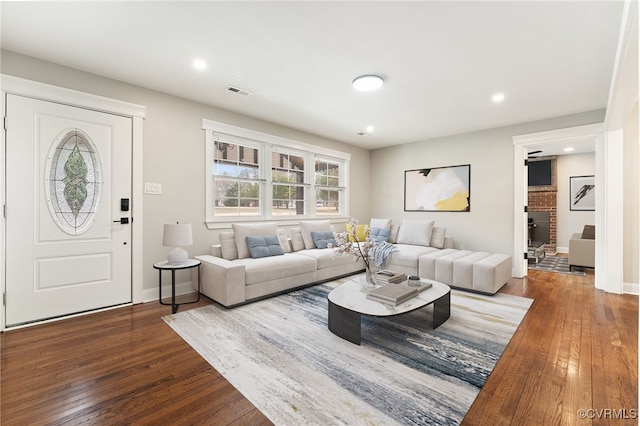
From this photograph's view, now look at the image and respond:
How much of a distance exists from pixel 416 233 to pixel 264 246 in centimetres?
284

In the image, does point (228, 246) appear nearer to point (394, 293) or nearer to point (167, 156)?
point (167, 156)

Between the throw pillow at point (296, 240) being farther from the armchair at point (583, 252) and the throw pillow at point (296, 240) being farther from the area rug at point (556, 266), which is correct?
the armchair at point (583, 252)

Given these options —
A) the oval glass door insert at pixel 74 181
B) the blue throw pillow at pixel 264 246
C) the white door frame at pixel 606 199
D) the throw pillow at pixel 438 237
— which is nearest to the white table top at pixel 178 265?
the blue throw pillow at pixel 264 246

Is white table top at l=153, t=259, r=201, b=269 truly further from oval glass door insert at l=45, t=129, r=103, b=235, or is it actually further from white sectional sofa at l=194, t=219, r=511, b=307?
oval glass door insert at l=45, t=129, r=103, b=235

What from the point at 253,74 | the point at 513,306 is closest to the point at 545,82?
the point at 513,306

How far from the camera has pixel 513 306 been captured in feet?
11.3

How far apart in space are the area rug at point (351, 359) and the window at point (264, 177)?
5.63 ft

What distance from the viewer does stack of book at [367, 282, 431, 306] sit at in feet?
8.39

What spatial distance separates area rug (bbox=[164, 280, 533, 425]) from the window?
1.72 meters

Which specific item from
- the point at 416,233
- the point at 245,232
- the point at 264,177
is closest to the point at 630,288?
the point at 416,233

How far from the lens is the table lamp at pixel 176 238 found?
3314mm

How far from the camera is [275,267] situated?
12.2ft

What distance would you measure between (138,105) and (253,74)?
1.45 meters

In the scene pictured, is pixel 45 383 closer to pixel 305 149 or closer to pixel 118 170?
pixel 118 170
